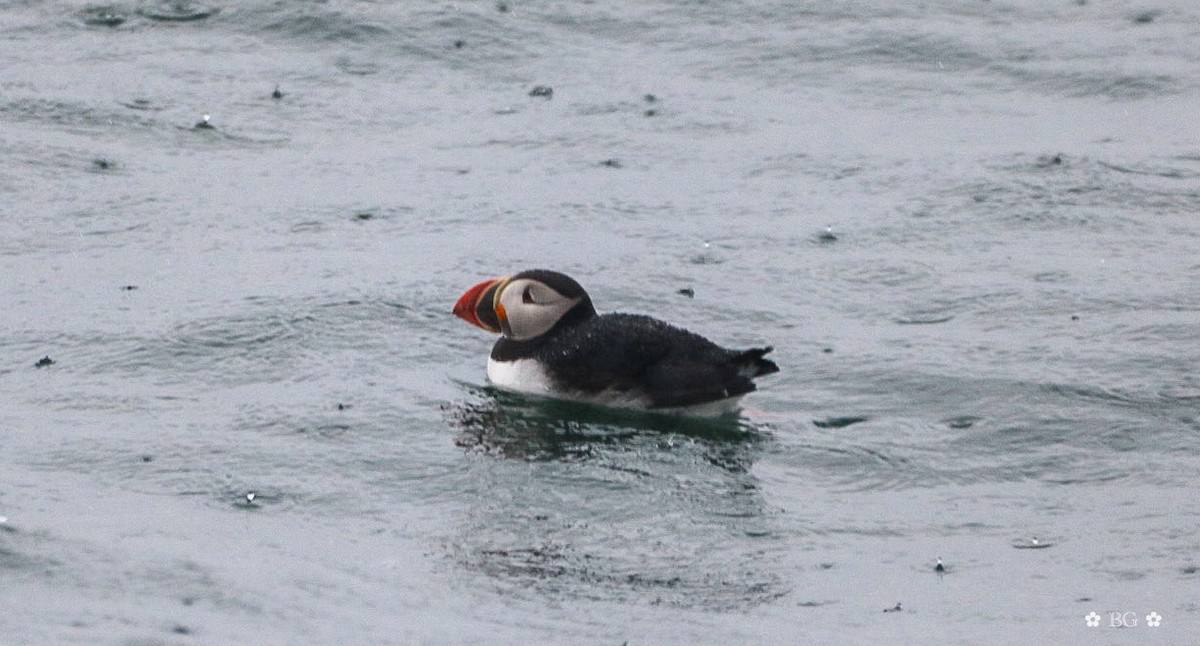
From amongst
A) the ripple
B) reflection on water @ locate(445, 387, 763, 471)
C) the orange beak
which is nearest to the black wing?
reflection on water @ locate(445, 387, 763, 471)

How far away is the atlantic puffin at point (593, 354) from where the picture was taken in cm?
884

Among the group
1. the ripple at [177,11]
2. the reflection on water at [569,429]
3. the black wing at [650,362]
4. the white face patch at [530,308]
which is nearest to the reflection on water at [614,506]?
the reflection on water at [569,429]

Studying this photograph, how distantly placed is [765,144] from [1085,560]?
23.5ft

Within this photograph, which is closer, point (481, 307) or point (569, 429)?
point (569, 429)

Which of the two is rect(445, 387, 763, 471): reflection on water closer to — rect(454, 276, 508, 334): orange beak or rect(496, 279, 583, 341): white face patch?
rect(496, 279, 583, 341): white face patch

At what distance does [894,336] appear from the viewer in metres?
10.2

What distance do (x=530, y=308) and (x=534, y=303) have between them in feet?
0.10

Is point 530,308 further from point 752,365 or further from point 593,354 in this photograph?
point 752,365

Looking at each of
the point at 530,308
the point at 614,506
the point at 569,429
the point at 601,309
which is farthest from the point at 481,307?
the point at 614,506

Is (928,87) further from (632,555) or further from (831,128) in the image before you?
(632,555)

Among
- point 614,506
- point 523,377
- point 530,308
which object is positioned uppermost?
point 530,308

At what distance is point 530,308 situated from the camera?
9500 millimetres

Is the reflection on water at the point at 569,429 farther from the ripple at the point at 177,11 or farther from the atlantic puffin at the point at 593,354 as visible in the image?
the ripple at the point at 177,11

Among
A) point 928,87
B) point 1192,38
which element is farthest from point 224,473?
point 1192,38
